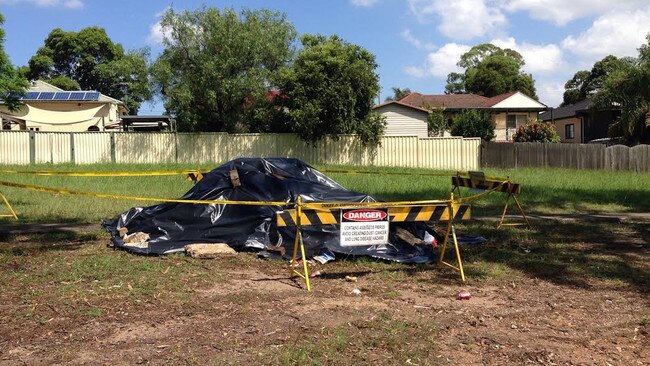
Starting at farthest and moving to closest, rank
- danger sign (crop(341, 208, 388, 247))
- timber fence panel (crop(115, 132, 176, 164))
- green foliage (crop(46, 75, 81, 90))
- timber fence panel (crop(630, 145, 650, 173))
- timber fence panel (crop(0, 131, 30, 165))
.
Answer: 1. green foliage (crop(46, 75, 81, 90))
2. timber fence panel (crop(115, 132, 176, 164))
3. timber fence panel (crop(630, 145, 650, 173))
4. timber fence panel (crop(0, 131, 30, 165))
5. danger sign (crop(341, 208, 388, 247))

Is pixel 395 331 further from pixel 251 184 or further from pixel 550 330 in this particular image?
pixel 251 184

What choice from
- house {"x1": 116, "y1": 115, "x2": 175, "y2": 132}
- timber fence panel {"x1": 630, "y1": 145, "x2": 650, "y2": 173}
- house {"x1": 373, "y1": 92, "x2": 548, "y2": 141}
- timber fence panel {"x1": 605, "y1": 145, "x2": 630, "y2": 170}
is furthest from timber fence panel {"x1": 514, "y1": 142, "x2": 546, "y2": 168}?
house {"x1": 116, "y1": 115, "x2": 175, "y2": 132}

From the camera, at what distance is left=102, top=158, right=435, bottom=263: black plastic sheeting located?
7.83m

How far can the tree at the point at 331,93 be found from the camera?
89.0ft

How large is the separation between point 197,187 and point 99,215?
340 cm

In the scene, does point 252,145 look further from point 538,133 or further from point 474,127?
point 538,133

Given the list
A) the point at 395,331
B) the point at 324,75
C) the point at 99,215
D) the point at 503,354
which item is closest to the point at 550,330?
the point at 503,354

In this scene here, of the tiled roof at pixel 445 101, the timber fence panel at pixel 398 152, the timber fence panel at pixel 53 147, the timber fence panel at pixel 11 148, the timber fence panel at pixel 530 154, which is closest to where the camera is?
the timber fence panel at pixel 11 148

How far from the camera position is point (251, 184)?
8.82 meters

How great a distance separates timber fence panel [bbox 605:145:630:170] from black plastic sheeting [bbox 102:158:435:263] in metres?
22.1

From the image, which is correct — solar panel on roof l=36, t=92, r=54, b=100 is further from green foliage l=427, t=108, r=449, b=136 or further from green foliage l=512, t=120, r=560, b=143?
green foliage l=512, t=120, r=560, b=143

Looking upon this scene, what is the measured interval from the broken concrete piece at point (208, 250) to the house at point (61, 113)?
2660 cm

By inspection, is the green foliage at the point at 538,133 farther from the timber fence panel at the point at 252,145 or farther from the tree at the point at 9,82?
the tree at the point at 9,82

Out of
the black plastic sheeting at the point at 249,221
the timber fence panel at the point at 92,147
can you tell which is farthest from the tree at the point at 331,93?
the black plastic sheeting at the point at 249,221
